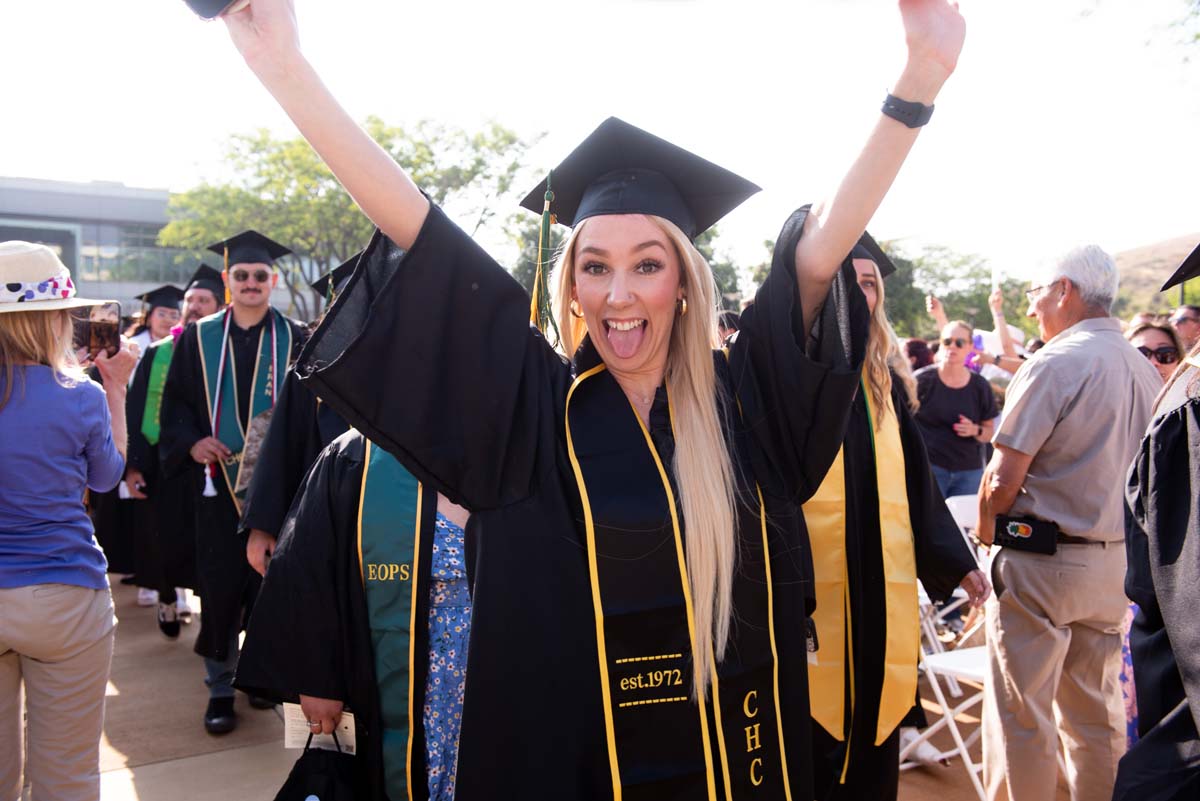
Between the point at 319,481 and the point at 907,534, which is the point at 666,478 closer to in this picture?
the point at 319,481

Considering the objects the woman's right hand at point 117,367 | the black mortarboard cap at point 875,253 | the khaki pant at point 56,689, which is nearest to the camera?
the khaki pant at point 56,689

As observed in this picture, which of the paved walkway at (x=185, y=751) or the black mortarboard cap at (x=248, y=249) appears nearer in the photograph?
the paved walkway at (x=185, y=751)

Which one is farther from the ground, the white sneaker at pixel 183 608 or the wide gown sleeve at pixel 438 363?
the wide gown sleeve at pixel 438 363

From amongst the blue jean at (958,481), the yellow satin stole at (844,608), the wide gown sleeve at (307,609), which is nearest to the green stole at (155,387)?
the wide gown sleeve at (307,609)

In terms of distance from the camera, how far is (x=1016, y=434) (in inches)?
125

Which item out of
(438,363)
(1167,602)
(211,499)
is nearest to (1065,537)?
(1167,602)

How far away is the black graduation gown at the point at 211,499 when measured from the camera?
4.35 metres

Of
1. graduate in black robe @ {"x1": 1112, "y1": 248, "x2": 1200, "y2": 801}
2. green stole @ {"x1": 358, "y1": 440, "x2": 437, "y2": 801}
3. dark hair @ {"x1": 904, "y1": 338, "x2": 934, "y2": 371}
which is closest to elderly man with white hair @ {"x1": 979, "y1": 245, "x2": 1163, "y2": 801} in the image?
graduate in black robe @ {"x1": 1112, "y1": 248, "x2": 1200, "y2": 801}

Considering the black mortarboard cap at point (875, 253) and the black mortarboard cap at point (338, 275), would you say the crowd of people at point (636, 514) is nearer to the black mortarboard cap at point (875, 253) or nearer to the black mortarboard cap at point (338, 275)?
the black mortarboard cap at point (875, 253)

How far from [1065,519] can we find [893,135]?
222 centimetres

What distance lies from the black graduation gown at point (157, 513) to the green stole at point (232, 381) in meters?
0.46

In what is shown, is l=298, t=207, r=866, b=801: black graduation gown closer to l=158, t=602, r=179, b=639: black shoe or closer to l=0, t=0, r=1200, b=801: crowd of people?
l=0, t=0, r=1200, b=801: crowd of people

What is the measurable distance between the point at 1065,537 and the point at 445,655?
7.50 feet

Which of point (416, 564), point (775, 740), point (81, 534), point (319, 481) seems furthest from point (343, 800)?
point (81, 534)
